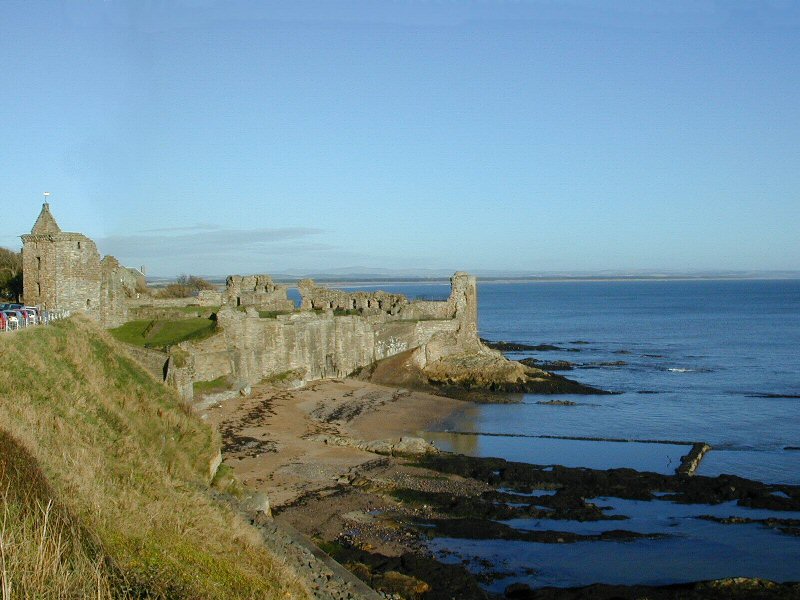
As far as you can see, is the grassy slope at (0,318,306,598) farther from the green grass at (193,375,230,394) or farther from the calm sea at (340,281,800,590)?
the green grass at (193,375,230,394)

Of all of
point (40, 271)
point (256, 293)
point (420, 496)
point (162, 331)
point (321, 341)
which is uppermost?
point (40, 271)

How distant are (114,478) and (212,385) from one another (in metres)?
18.5

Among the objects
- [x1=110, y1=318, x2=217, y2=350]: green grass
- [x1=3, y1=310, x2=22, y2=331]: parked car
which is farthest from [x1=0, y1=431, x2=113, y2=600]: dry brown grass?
[x1=110, y1=318, x2=217, y2=350]: green grass

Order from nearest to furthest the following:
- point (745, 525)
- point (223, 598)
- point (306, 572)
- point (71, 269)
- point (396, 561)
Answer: point (223, 598) → point (306, 572) → point (396, 561) → point (745, 525) → point (71, 269)

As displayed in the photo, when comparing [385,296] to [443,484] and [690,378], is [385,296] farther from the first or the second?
[443,484]

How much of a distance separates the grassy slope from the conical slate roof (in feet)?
34.7

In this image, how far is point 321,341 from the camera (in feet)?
133

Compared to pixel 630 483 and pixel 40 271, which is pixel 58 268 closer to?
pixel 40 271

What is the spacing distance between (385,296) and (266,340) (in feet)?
54.4

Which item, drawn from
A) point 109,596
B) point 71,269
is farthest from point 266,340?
point 109,596

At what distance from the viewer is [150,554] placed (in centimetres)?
905

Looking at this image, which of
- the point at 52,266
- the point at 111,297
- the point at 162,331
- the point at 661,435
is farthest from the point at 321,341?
the point at 661,435

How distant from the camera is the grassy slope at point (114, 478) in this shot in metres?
8.05

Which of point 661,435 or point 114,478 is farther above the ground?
point 114,478
